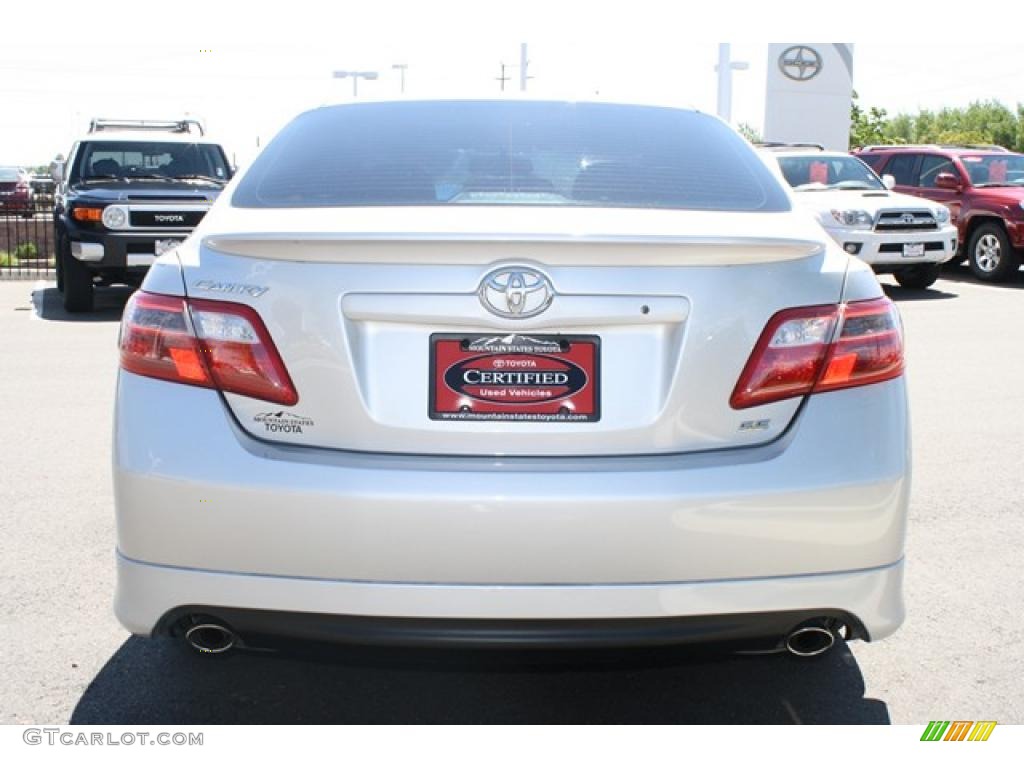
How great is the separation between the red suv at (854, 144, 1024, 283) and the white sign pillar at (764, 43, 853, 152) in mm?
23131

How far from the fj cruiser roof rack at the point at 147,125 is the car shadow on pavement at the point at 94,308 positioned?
2.06 m

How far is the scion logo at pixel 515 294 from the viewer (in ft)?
8.82

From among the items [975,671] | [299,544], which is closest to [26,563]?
[299,544]

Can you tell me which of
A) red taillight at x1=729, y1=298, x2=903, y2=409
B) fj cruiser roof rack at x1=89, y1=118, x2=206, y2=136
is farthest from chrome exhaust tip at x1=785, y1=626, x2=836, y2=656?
fj cruiser roof rack at x1=89, y1=118, x2=206, y2=136

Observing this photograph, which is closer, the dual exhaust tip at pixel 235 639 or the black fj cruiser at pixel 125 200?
the dual exhaust tip at pixel 235 639

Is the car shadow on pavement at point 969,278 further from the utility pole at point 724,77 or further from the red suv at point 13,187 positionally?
the red suv at point 13,187

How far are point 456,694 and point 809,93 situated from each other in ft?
136

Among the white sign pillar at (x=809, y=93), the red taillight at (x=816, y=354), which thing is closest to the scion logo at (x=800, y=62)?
the white sign pillar at (x=809, y=93)

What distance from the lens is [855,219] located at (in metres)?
15.4

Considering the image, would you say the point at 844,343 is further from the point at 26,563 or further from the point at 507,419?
the point at 26,563

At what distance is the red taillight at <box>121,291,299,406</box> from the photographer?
2.76m

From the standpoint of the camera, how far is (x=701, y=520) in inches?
105

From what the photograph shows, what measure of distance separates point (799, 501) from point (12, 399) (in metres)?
6.56

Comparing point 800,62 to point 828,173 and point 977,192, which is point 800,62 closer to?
point 977,192
